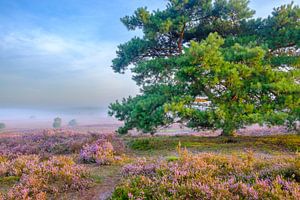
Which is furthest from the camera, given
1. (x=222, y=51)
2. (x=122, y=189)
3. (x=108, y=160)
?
(x=222, y=51)

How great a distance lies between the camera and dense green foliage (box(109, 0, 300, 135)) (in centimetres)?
1099

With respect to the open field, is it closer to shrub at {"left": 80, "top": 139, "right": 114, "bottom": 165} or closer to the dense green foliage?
shrub at {"left": 80, "top": 139, "right": 114, "bottom": 165}

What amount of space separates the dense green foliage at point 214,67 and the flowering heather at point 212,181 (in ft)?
12.5

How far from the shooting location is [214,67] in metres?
11.0

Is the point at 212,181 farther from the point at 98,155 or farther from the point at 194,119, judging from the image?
the point at 194,119

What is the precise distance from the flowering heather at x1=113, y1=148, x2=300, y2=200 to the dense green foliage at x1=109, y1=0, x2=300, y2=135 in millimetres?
3817

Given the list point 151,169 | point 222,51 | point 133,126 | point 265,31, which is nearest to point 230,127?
point 222,51

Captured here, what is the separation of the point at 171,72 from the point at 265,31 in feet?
16.7

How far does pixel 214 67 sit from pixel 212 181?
6119 millimetres

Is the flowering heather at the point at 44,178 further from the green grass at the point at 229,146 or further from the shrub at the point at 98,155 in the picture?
the green grass at the point at 229,146

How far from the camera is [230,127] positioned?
36.1 feet

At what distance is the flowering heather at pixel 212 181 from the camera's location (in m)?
5.03

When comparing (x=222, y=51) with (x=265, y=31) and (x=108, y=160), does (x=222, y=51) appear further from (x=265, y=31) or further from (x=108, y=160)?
(x=108, y=160)

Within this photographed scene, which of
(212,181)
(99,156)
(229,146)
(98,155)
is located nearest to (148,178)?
(212,181)
